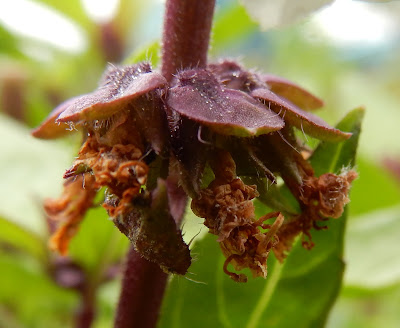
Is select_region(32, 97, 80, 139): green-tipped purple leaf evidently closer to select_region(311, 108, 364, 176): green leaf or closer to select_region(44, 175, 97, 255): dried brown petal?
select_region(44, 175, 97, 255): dried brown petal

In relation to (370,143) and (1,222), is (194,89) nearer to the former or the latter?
(1,222)

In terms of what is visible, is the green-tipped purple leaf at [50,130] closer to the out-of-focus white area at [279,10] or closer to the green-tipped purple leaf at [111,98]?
the green-tipped purple leaf at [111,98]

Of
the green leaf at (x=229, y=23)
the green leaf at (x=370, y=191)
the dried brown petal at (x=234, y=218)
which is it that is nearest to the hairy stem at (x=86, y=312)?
the dried brown petal at (x=234, y=218)

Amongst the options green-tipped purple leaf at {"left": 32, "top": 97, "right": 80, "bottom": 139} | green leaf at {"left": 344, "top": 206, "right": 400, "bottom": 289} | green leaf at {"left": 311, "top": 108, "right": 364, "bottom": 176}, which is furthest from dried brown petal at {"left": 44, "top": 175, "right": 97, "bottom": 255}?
green leaf at {"left": 344, "top": 206, "right": 400, "bottom": 289}

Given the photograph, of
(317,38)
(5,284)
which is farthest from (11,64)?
(317,38)

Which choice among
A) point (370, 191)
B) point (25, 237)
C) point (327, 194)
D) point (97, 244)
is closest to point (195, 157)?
point (327, 194)
